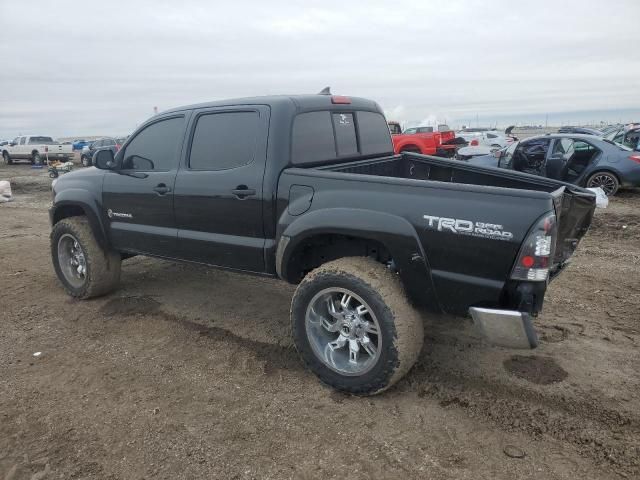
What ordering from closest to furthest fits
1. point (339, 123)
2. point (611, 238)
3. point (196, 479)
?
point (196, 479)
point (339, 123)
point (611, 238)

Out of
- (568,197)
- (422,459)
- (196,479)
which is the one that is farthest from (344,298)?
(568,197)

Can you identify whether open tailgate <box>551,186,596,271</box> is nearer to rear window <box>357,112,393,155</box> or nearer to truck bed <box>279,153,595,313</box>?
truck bed <box>279,153,595,313</box>

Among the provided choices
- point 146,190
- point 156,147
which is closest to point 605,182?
point 156,147

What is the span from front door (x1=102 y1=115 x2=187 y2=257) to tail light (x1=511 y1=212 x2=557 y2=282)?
9.27ft

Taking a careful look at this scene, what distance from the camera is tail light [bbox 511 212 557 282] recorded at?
2633mm

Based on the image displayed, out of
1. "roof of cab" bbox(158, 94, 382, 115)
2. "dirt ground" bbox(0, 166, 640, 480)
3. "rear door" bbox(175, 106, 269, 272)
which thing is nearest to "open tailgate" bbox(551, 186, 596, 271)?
"dirt ground" bbox(0, 166, 640, 480)

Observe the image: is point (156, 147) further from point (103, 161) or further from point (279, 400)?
point (279, 400)

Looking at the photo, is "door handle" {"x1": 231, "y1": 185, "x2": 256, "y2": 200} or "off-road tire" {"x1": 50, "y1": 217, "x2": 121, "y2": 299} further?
"off-road tire" {"x1": 50, "y1": 217, "x2": 121, "y2": 299}

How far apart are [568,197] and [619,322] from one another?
1.77 m

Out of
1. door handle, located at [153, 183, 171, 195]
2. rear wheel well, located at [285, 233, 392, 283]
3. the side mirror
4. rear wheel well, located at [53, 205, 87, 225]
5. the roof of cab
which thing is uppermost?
the roof of cab

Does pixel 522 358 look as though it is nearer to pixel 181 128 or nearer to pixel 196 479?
pixel 196 479

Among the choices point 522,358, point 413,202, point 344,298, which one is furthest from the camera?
point 522,358

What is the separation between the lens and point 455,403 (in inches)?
123

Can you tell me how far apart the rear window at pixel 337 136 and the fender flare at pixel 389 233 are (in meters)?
0.66
